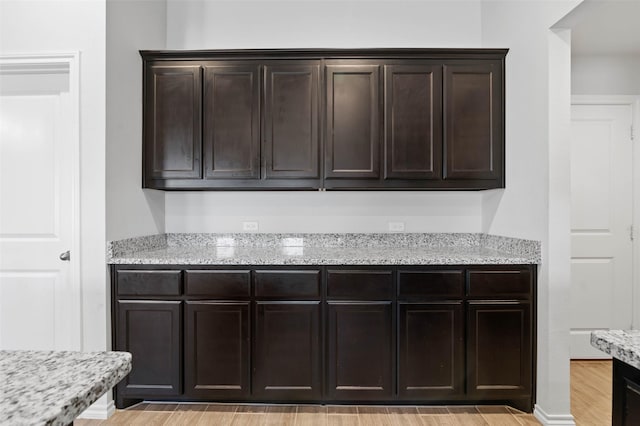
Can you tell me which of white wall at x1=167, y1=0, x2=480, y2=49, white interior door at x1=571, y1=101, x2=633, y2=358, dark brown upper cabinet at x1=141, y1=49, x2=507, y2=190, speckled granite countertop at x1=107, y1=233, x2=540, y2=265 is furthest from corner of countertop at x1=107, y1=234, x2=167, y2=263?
white interior door at x1=571, y1=101, x2=633, y2=358

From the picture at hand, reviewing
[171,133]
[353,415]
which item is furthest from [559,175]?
[171,133]

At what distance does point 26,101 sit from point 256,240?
190 centimetres

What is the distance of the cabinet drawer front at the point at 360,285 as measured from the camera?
94.6 inches

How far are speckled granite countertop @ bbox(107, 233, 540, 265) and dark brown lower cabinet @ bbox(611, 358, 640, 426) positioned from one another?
1.44 meters

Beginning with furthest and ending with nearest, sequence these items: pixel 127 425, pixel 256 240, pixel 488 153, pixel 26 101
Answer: pixel 256 240, pixel 488 153, pixel 26 101, pixel 127 425

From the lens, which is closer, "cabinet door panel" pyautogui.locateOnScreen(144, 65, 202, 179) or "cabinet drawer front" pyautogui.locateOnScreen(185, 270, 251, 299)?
"cabinet drawer front" pyautogui.locateOnScreen(185, 270, 251, 299)

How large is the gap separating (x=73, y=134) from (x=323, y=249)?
1952mm

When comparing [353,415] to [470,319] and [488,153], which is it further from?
[488,153]

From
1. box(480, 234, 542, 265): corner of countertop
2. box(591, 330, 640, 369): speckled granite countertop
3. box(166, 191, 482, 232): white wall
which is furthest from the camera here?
box(166, 191, 482, 232): white wall

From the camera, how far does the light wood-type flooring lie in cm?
228

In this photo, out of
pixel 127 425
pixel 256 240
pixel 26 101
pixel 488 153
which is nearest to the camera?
pixel 127 425

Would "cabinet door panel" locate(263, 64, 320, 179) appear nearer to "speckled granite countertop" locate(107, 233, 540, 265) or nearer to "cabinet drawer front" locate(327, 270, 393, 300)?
"speckled granite countertop" locate(107, 233, 540, 265)

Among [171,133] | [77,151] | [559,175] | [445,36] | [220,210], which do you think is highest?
[445,36]

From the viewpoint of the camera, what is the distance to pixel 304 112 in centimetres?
278
